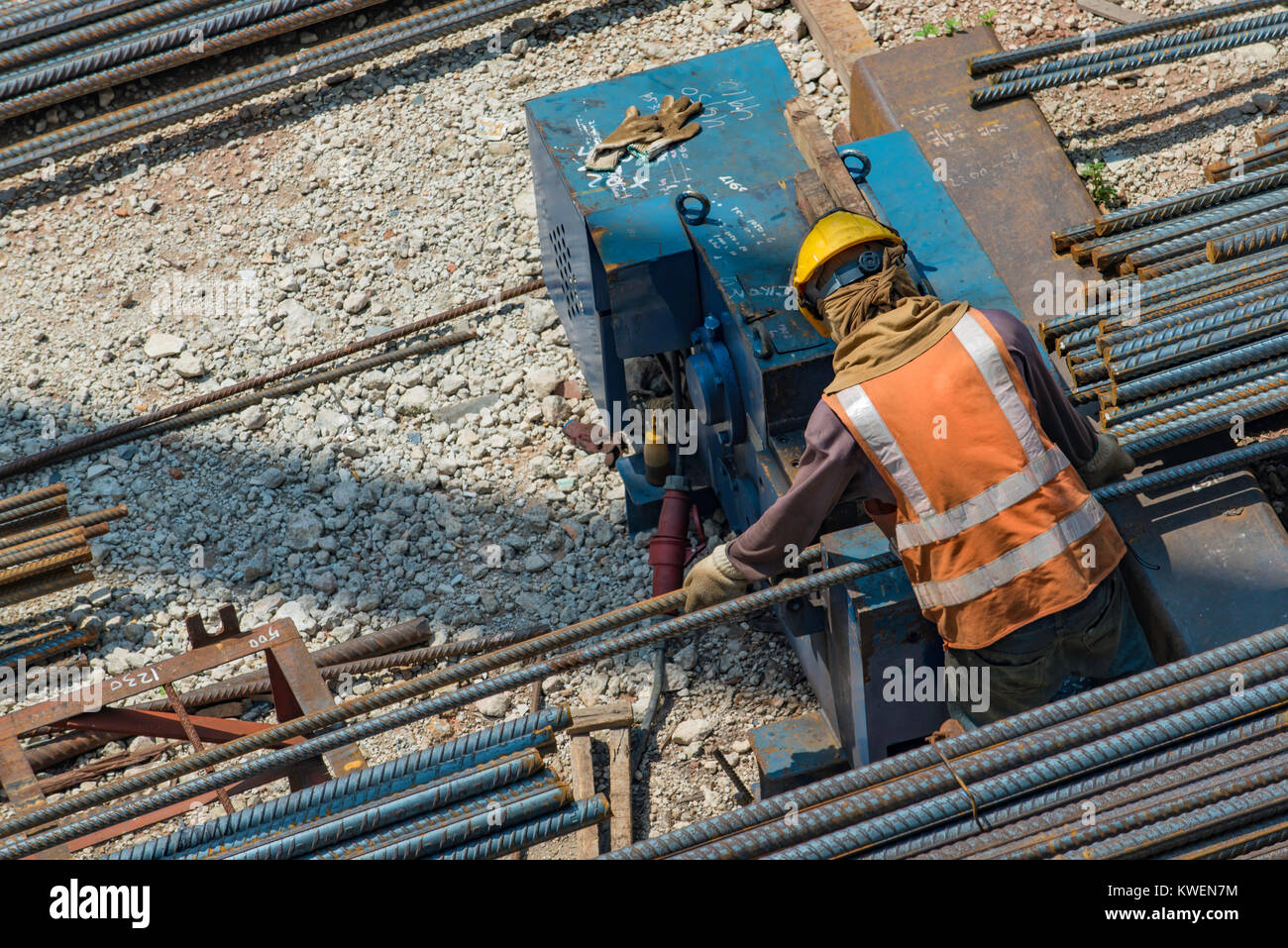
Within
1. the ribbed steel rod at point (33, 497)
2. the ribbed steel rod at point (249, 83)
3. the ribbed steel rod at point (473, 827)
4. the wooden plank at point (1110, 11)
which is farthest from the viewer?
the ribbed steel rod at point (249, 83)

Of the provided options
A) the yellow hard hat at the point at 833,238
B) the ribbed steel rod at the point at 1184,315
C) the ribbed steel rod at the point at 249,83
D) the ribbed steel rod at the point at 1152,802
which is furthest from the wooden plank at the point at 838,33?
the ribbed steel rod at the point at 1152,802

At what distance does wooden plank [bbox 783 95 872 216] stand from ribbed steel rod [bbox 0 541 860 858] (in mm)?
1194

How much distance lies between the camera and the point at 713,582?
145 inches

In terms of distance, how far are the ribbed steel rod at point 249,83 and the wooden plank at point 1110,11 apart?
10.8 ft

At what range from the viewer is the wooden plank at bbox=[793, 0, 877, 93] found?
6.89 m

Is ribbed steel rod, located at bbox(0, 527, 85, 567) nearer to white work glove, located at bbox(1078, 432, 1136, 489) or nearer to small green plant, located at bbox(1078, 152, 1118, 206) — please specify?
white work glove, located at bbox(1078, 432, 1136, 489)

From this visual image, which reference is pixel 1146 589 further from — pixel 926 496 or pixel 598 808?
pixel 598 808

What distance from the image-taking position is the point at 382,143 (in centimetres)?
724

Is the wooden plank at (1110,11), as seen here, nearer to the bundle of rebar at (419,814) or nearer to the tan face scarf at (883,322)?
the tan face scarf at (883,322)

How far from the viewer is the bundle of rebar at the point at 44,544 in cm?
535

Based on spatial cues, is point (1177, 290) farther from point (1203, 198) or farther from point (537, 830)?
point (537, 830)

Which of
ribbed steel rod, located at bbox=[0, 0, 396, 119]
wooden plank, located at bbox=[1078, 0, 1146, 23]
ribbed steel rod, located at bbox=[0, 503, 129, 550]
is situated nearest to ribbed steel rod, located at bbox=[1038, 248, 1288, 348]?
wooden plank, located at bbox=[1078, 0, 1146, 23]
